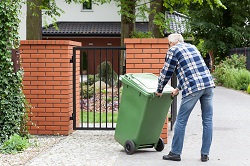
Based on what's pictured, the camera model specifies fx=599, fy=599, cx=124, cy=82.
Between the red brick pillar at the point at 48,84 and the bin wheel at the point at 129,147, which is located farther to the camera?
the red brick pillar at the point at 48,84

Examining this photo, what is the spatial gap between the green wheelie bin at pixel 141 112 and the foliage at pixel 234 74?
1629cm

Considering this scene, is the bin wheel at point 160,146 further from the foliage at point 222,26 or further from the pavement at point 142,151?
the foliage at point 222,26

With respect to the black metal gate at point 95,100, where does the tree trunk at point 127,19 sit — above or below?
above

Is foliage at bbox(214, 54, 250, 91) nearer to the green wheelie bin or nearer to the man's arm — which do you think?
the green wheelie bin

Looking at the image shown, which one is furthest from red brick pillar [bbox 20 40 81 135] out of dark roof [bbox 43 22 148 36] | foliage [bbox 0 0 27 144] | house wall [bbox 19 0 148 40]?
house wall [bbox 19 0 148 40]

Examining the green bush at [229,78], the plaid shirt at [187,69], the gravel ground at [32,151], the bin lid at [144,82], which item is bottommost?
the green bush at [229,78]

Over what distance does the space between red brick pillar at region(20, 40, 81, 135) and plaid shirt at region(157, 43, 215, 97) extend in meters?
2.66

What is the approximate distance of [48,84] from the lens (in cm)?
1005

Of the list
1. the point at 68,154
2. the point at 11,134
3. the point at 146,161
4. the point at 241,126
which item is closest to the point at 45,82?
the point at 11,134

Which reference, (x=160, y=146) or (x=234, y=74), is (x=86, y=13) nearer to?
(x=234, y=74)

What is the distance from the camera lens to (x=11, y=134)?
8.80 meters

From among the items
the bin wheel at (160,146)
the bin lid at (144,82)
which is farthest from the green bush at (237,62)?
the bin lid at (144,82)

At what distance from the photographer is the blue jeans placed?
777 centimetres

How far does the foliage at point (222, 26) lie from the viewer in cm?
3791
